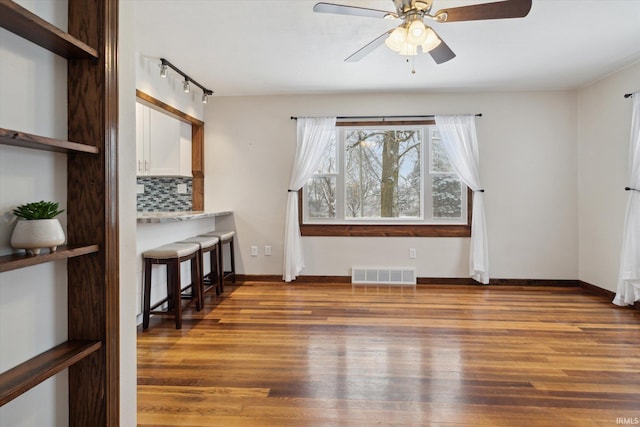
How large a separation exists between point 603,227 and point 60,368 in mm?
5094

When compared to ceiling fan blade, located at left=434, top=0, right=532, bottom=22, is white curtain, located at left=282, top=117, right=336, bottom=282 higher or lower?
lower

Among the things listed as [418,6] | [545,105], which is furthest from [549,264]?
[418,6]

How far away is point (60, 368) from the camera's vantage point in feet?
3.88

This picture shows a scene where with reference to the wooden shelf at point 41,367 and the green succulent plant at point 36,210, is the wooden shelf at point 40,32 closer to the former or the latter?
the green succulent plant at point 36,210

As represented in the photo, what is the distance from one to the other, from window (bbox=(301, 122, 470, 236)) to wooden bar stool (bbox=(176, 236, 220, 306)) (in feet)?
4.06

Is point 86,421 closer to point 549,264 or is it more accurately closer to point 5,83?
point 5,83

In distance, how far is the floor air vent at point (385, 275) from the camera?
183 inches

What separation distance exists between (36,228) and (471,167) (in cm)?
448

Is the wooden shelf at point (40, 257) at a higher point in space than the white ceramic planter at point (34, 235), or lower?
lower

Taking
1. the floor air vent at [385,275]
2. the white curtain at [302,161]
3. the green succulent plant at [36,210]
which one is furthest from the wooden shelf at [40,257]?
the floor air vent at [385,275]

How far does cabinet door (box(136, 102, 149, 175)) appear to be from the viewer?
3.94 meters

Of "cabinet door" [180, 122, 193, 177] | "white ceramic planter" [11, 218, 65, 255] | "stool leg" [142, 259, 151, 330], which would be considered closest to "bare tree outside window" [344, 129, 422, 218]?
"cabinet door" [180, 122, 193, 177]

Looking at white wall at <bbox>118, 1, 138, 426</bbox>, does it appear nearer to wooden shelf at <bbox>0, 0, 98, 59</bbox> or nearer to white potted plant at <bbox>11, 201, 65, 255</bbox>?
wooden shelf at <bbox>0, 0, 98, 59</bbox>

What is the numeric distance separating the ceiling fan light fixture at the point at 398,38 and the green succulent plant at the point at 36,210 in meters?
2.10
